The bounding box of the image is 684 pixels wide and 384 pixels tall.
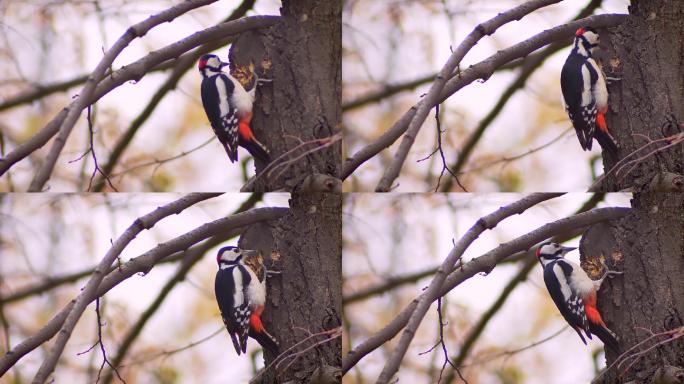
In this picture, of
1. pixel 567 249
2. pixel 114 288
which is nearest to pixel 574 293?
pixel 567 249

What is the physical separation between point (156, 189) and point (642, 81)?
5.37 ft

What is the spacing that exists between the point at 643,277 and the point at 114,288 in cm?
173

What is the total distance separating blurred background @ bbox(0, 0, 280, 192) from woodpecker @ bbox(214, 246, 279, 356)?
0.23 m

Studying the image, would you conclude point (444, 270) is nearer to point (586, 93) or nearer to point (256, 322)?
point (256, 322)

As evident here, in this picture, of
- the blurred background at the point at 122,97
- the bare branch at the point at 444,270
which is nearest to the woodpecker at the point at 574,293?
the bare branch at the point at 444,270

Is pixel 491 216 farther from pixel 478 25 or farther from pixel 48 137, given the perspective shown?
pixel 48 137

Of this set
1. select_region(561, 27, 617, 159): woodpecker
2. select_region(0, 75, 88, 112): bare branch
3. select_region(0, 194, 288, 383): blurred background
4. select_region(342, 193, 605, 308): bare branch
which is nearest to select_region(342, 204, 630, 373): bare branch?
select_region(342, 193, 605, 308): bare branch

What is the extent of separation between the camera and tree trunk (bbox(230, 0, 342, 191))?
275 cm

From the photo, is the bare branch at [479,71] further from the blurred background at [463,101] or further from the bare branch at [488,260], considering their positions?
the bare branch at [488,260]

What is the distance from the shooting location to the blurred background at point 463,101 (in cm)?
281

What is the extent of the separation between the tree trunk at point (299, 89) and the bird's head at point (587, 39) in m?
0.79

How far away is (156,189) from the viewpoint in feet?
9.18

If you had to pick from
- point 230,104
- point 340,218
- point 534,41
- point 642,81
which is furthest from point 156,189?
point 642,81

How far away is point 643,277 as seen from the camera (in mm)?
2842
